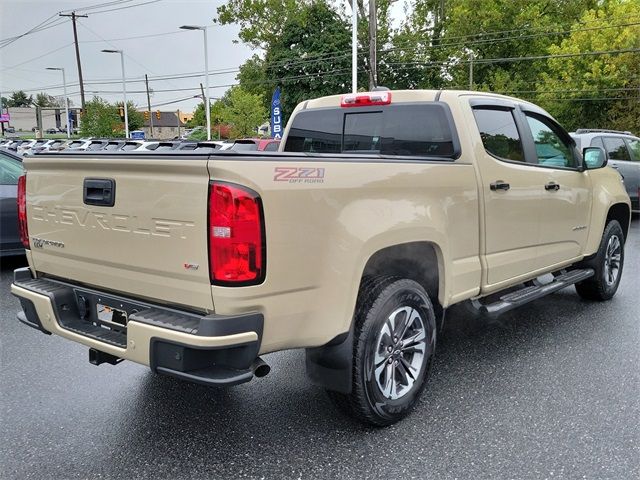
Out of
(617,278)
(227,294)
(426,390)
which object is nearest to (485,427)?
(426,390)

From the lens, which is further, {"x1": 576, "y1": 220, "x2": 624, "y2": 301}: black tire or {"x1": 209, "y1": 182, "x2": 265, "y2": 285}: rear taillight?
{"x1": 576, "y1": 220, "x2": 624, "y2": 301}: black tire

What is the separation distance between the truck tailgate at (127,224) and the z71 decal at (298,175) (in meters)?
0.33

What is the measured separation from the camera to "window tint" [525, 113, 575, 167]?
4.68 m

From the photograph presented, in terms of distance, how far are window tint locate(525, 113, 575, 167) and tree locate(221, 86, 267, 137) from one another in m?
37.7

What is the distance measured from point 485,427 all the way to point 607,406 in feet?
2.91

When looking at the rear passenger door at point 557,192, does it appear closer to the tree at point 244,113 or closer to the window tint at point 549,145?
the window tint at point 549,145

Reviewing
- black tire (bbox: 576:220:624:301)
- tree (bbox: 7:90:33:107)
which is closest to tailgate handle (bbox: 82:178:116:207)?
black tire (bbox: 576:220:624:301)

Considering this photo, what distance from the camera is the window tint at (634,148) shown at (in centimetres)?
1165

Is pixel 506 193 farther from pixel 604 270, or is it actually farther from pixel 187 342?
pixel 187 342

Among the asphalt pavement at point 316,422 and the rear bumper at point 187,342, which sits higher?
the rear bumper at point 187,342

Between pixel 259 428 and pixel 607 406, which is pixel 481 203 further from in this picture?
pixel 259 428

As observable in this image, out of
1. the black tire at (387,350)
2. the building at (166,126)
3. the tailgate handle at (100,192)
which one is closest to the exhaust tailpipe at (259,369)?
the black tire at (387,350)

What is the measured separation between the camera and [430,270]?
3527 millimetres

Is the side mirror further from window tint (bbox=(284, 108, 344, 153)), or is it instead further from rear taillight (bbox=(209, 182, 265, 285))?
rear taillight (bbox=(209, 182, 265, 285))
